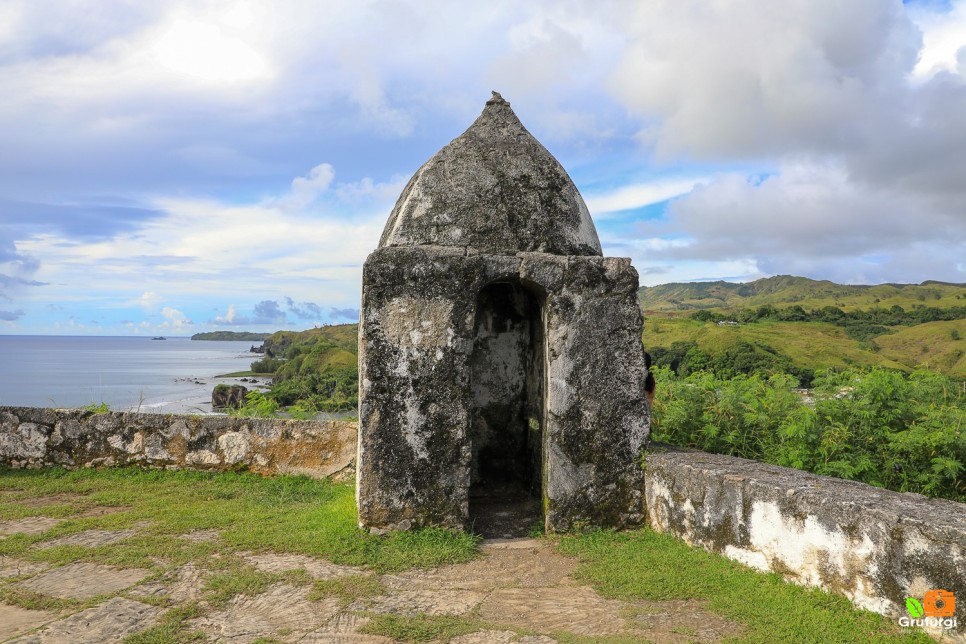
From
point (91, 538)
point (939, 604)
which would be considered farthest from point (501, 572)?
point (91, 538)

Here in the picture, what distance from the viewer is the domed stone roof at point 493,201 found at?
504 centimetres

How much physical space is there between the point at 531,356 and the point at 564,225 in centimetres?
135

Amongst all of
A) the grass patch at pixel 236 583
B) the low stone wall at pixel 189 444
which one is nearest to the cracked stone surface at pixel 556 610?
the grass patch at pixel 236 583

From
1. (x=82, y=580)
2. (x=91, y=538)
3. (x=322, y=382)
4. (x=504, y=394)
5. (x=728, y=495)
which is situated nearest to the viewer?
(x=82, y=580)

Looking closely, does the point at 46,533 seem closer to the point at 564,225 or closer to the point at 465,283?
the point at 465,283

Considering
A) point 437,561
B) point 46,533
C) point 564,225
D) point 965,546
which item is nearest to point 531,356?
point 564,225

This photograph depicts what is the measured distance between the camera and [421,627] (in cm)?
328

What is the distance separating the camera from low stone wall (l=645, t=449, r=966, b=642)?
3.04m

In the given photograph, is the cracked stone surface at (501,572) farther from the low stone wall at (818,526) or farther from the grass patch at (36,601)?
the grass patch at (36,601)

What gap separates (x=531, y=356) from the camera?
5.99 m

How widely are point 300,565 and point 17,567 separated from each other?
1759mm

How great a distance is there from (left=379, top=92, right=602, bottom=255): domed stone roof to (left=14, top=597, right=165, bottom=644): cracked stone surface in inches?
115

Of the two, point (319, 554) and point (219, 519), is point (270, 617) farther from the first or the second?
point (219, 519)

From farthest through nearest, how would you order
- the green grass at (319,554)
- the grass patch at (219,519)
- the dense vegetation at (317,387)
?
the dense vegetation at (317,387) < the grass patch at (219,519) < the green grass at (319,554)
